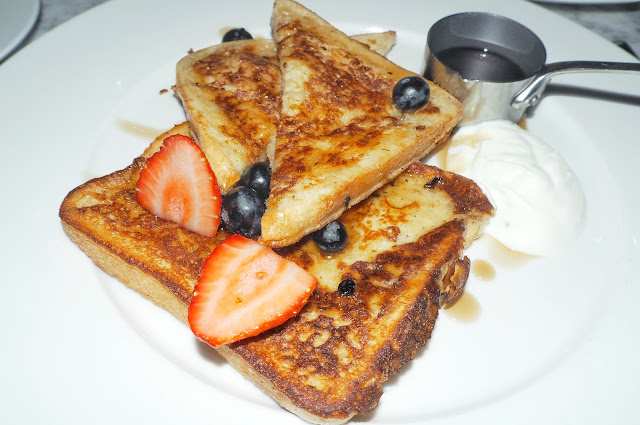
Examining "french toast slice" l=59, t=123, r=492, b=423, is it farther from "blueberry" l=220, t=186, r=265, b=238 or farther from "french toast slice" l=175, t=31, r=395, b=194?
"french toast slice" l=175, t=31, r=395, b=194

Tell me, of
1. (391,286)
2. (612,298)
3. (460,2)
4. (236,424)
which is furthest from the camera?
(460,2)

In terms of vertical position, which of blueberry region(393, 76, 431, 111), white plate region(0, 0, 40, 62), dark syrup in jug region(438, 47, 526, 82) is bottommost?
dark syrup in jug region(438, 47, 526, 82)

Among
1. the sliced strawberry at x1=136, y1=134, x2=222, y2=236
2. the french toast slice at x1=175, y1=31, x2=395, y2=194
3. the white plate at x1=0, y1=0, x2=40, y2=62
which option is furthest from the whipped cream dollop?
the white plate at x1=0, y1=0, x2=40, y2=62

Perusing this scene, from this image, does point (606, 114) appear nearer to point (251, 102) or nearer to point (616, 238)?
point (616, 238)

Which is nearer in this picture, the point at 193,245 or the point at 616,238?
the point at 193,245

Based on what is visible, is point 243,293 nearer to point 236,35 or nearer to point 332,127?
point 332,127

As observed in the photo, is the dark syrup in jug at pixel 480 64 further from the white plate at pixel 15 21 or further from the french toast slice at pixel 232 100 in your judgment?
the white plate at pixel 15 21

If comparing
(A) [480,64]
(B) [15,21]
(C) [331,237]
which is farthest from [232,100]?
(B) [15,21]

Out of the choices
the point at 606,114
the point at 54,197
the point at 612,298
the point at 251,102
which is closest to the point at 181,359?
the point at 54,197
